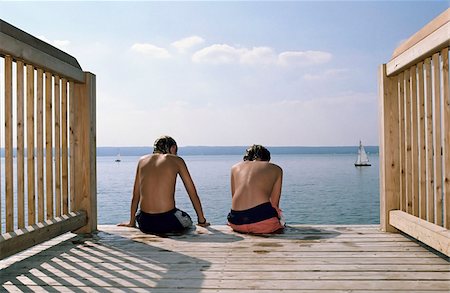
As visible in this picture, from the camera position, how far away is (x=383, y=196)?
4.16 m

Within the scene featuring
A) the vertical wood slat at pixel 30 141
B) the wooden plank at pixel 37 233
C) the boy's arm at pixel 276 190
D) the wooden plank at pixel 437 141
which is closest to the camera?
the wooden plank at pixel 37 233

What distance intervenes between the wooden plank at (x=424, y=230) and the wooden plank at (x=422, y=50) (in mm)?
1169

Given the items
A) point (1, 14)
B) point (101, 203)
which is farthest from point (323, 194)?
point (1, 14)

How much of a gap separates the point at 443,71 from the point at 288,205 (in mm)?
22868

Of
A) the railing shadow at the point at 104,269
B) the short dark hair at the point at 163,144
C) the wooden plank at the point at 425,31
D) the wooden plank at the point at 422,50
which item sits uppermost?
the wooden plank at the point at 425,31

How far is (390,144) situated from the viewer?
4105mm

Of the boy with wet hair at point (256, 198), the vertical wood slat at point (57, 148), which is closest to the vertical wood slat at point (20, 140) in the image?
the vertical wood slat at point (57, 148)

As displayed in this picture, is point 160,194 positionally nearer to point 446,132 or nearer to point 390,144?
point 390,144

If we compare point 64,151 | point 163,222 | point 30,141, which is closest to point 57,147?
point 64,151

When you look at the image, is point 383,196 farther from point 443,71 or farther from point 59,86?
point 59,86

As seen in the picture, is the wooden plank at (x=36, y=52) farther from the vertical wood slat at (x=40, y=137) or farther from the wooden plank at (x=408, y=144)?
the wooden plank at (x=408, y=144)

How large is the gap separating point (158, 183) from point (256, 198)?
0.86m

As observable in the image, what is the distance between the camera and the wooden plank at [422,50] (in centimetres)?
290

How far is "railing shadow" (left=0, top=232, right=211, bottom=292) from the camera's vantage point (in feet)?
8.39
